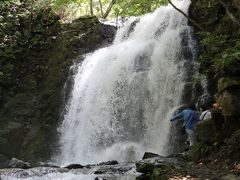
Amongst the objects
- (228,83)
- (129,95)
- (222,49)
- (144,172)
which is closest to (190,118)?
(228,83)

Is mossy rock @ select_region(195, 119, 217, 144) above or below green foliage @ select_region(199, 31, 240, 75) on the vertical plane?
below

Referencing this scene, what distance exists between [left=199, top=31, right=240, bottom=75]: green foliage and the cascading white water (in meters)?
1.78

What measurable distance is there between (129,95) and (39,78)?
260 inches

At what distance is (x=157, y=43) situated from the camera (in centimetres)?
1916

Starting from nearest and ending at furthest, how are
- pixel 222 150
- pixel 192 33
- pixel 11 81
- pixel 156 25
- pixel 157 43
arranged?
pixel 222 150 < pixel 192 33 < pixel 157 43 < pixel 156 25 < pixel 11 81

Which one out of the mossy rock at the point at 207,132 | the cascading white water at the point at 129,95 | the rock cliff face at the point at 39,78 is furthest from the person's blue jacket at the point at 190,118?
the rock cliff face at the point at 39,78

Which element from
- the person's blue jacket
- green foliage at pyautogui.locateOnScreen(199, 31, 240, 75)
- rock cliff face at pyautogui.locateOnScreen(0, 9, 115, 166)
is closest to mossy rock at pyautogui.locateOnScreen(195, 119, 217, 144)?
the person's blue jacket

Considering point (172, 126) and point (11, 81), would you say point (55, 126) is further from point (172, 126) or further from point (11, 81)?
point (172, 126)

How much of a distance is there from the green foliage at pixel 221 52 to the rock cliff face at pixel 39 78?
844cm

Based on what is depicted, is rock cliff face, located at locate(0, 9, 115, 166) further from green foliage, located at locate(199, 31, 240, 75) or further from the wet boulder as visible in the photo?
the wet boulder

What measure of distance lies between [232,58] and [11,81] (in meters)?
14.7

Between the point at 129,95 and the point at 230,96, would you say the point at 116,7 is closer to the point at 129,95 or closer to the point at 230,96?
the point at 129,95

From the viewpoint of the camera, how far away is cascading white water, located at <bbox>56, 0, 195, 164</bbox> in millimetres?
16484

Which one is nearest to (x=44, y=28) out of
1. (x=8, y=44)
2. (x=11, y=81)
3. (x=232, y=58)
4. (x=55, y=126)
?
(x=8, y=44)
